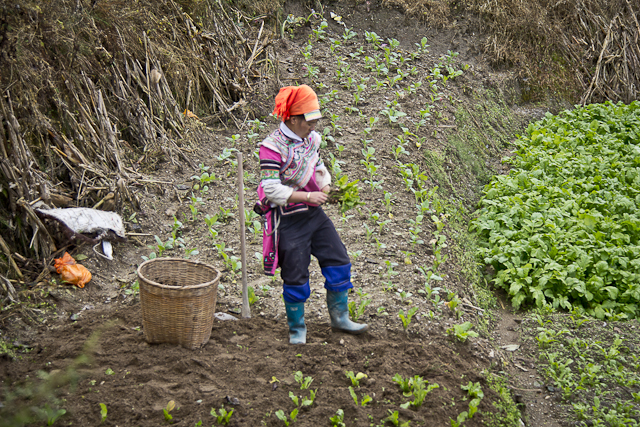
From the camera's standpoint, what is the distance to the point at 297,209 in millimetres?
3402

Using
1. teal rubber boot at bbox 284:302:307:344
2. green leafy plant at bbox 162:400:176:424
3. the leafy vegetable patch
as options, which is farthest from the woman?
the leafy vegetable patch

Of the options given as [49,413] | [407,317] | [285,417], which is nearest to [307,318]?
[407,317]

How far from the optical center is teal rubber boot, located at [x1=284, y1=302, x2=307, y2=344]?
355cm

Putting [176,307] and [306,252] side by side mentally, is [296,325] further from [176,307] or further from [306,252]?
[176,307]

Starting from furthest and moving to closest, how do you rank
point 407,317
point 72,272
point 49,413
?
1. point 72,272
2. point 407,317
3. point 49,413

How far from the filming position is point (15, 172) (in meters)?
4.09

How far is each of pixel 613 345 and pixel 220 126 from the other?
4.99 meters

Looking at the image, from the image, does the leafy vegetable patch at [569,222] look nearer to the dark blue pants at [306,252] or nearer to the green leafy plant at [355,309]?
the green leafy plant at [355,309]

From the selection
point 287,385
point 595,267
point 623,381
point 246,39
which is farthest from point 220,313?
point 246,39

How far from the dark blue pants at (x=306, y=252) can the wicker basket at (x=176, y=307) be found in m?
0.47

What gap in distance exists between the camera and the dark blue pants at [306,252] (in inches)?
135

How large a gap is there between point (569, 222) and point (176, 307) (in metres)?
4.10

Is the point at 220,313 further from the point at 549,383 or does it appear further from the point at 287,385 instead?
the point at 549,383

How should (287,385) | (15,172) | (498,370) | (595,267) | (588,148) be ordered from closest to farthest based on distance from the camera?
(287,385) → (498,370) → (15,172) → (595,267) → (588,148)
